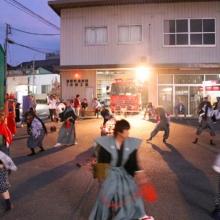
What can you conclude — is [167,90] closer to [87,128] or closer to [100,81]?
[100,81]

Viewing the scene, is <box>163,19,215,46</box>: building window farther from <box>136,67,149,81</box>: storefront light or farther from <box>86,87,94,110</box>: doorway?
<box>86,87,94,110</box>: doorway

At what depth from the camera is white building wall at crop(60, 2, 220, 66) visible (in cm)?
2288

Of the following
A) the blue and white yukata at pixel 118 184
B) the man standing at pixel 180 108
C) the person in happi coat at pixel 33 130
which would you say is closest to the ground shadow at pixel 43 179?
the person in happi coat at pixel 33 130

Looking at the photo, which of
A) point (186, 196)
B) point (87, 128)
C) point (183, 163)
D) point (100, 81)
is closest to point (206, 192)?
point (186, 196)

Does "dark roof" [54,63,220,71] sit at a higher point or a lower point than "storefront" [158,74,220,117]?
higher

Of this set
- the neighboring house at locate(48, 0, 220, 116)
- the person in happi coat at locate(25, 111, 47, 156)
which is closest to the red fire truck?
the neighboring house at locate(48, 0, 220, 116)

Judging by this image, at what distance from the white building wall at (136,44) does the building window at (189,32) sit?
0.32 metres

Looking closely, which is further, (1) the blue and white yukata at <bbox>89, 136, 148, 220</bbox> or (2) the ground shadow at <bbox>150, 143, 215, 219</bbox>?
(2) the ground shadow at <bbox>150, 143, 215, 219</bbox>

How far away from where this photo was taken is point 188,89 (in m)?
23.3

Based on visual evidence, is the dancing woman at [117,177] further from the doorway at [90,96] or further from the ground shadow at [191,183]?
the doorway at [90,96]

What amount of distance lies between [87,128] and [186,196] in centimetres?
1120

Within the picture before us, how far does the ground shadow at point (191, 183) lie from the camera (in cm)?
601

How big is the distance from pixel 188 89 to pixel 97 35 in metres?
7.66

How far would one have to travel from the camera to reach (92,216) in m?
4.54
